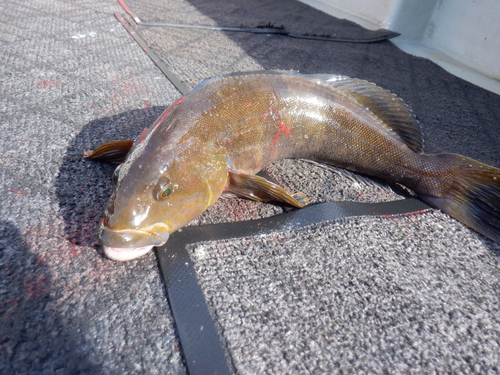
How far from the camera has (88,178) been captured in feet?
6.33

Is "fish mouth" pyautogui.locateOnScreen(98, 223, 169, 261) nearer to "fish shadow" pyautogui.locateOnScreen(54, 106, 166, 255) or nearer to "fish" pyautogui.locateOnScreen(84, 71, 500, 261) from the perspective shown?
"fish" pyautogui.locateOnScreen(84, 71, 500, 261)

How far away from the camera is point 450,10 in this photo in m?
4.54

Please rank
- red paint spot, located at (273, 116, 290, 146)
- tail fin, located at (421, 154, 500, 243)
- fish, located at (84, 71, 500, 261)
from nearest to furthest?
fish, located at (84, 71, 500, 261) < tail fin, located at (421, 154, 500, 243) < red paint spot, located at (273, 116, 290, 146)

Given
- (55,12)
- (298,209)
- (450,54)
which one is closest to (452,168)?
(298,209)

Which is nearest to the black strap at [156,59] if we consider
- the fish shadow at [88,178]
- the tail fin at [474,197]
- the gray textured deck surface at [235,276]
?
the gray textured deck surface at [235,276]

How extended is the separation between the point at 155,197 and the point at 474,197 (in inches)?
71.4

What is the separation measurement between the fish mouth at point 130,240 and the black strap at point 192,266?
122 mm

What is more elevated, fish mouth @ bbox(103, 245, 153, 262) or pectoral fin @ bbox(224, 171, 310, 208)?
pectoral fin @ bbox(224, 171, 310, 208)

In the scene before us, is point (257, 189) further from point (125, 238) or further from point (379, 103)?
point (379, 103)

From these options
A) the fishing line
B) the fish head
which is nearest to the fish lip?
the fish head

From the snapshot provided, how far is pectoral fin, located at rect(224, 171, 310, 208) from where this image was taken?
179 centimetres

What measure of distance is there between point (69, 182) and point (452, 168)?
228cm

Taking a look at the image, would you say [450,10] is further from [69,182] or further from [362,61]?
[69,182]

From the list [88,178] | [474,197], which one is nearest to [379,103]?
[474,197]
